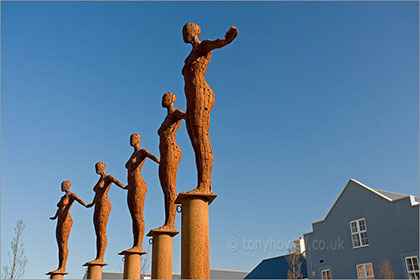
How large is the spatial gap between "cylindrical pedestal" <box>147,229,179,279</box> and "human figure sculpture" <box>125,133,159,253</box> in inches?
55.2

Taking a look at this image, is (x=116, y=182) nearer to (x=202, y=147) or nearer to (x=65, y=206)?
(x=65, y=206)

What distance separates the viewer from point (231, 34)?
523cm

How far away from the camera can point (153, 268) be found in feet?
21.5

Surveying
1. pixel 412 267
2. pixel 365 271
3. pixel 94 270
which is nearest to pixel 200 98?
pixel 94 270

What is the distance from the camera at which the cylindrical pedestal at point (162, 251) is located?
6500 millimetres

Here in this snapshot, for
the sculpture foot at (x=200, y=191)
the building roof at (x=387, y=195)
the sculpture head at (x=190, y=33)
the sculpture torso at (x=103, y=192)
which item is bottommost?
the sculpture foot at (x=200, y=191)

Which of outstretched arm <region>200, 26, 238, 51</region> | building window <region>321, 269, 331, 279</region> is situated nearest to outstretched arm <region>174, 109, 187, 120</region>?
outstretched arm <region>200, 26, 238, 51</region>

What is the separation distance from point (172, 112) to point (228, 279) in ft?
111

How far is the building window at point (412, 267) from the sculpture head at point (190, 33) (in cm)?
1589

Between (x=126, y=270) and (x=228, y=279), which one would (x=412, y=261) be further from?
(x=228, y=279)

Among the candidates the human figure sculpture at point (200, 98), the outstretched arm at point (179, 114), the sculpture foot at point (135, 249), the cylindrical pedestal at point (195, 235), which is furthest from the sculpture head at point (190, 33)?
the sculpture foot at point (135, 249)

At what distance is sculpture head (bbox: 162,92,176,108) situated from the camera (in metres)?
7.54

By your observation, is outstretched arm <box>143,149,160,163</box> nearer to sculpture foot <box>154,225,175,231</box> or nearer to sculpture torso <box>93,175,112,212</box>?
sculpture foot <box>154,225,175,231</box>

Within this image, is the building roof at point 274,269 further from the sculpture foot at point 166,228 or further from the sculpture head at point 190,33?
the sculpture head at point 190,33
